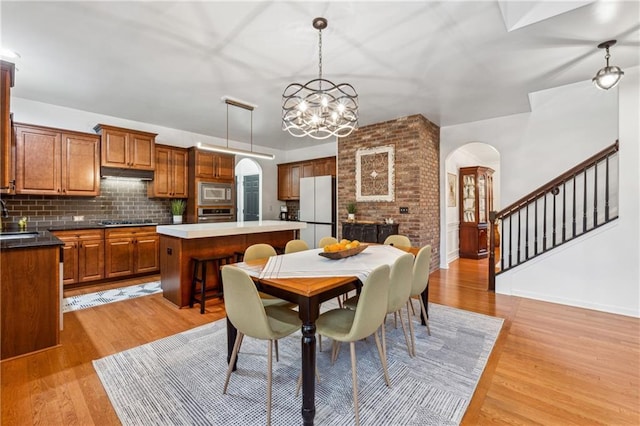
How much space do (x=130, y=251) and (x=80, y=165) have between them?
1.48 m

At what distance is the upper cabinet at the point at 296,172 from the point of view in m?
6.37

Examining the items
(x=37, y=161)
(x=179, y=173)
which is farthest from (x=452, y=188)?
(x=37, y=161)

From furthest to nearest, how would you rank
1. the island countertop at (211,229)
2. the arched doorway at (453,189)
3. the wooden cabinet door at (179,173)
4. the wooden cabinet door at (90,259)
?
the arched doorway at (453,189) < the wooden cabinet door at (179,173) < the wooden cabinet door at (90,259) < the island countertop at (211,229)

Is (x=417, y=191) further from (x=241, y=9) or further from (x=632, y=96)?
(x=241, y=9)

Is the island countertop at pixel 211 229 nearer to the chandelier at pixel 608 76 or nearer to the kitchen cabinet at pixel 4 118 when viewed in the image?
the kitchen cabinet at pixel 4 118

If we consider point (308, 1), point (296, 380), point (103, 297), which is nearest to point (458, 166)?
point (308, 1)

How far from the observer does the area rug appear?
1737 millimetres

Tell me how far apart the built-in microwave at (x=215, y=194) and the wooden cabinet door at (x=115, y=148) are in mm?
1234

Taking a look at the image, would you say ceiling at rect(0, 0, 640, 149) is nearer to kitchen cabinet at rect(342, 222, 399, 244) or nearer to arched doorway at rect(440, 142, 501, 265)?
arched doorway at rect(440, 142, 501, 265)

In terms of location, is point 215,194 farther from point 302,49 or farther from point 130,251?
point 302,49

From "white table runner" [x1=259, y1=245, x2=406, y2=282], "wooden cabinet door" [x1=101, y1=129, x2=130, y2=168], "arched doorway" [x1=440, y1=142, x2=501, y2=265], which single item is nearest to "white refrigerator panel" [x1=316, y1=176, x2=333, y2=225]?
"arched doorway" [x1=440, y1=142, x2=501, y2=265]

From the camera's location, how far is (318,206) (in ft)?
20.3

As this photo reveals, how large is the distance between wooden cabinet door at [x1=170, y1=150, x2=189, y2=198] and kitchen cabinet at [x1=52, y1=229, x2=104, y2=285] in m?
1.40

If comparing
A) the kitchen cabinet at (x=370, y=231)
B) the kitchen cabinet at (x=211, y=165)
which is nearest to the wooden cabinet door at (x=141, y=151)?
the kitchen cabinet at (x=211, y=165)
